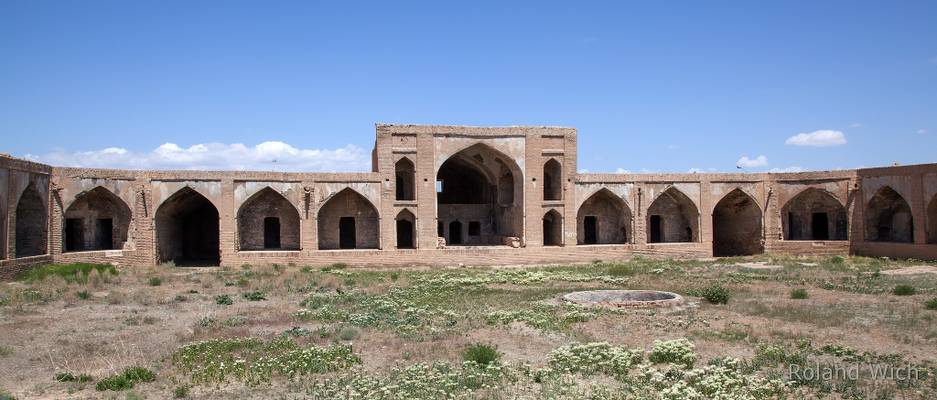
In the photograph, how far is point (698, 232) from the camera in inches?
1348

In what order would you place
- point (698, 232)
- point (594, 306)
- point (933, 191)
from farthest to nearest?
1. point (698, 232)
2. point (933, 191)
3. point (594, 306)

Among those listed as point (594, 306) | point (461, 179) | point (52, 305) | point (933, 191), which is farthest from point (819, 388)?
point (461, 179)

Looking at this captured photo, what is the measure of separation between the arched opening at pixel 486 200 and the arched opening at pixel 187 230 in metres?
11.7

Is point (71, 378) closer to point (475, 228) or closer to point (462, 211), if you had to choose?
point (462, 211)

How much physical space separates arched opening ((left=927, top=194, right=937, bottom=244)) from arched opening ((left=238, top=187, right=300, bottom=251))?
27767 millimetres

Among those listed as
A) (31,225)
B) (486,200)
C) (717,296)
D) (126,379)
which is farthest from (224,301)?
(486,200)

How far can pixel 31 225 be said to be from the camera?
2689 centimetres

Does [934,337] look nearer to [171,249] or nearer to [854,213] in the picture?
[854,213]

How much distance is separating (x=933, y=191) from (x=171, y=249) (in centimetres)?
3375

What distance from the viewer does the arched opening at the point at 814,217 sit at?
34.4m

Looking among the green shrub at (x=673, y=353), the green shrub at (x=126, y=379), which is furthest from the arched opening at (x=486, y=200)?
the green shrub at (x=126, y=379)

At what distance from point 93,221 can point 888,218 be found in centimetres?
3645

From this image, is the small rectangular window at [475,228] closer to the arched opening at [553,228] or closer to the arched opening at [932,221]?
the arched opening at [553,228]

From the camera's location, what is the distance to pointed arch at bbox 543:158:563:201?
109 ft
